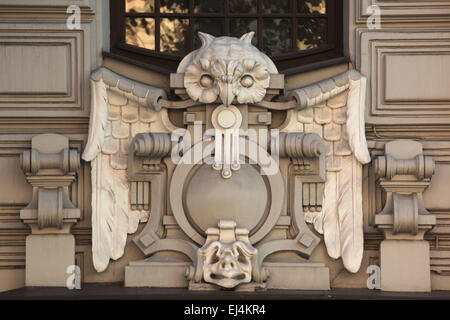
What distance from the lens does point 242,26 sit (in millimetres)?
11172

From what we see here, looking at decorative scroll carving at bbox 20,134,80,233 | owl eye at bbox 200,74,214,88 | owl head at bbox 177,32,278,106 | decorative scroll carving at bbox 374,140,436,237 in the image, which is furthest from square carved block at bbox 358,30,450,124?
decorative scroll carving at bbox 20,134,80,233

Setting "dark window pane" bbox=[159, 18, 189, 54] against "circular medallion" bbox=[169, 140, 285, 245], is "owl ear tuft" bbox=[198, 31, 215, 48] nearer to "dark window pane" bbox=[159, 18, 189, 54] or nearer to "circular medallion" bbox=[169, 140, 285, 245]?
"dark window pane" bbox=[159, 18, 189, 54]

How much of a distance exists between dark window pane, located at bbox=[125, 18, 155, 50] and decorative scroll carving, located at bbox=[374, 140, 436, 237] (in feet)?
7.00

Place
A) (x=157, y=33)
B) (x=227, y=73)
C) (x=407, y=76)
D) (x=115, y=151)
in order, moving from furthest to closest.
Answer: (x=157, y=33) < (x=407, y=76) < (x=115, y=151) < (x=227, y=73)

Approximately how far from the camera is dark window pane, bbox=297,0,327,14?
11.2 metres

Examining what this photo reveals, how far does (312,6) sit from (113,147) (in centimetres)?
204

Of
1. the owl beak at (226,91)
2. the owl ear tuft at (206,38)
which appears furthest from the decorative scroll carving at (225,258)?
the owl ear tuft at (206,38)

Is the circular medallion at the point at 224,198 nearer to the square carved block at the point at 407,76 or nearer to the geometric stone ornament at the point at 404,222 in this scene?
the geometric stone ornament at the point at 404,222

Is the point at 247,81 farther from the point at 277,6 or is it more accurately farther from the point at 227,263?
the point at 227,263

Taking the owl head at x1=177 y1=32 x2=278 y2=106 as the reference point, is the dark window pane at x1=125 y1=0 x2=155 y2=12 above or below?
above

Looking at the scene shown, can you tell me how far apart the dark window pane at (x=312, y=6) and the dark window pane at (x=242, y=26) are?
0.39 metres

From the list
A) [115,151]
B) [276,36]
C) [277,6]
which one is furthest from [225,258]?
[277,6]

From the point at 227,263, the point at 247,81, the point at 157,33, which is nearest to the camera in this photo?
the point at 227,263

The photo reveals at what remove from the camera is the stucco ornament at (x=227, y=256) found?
33.5 feet
